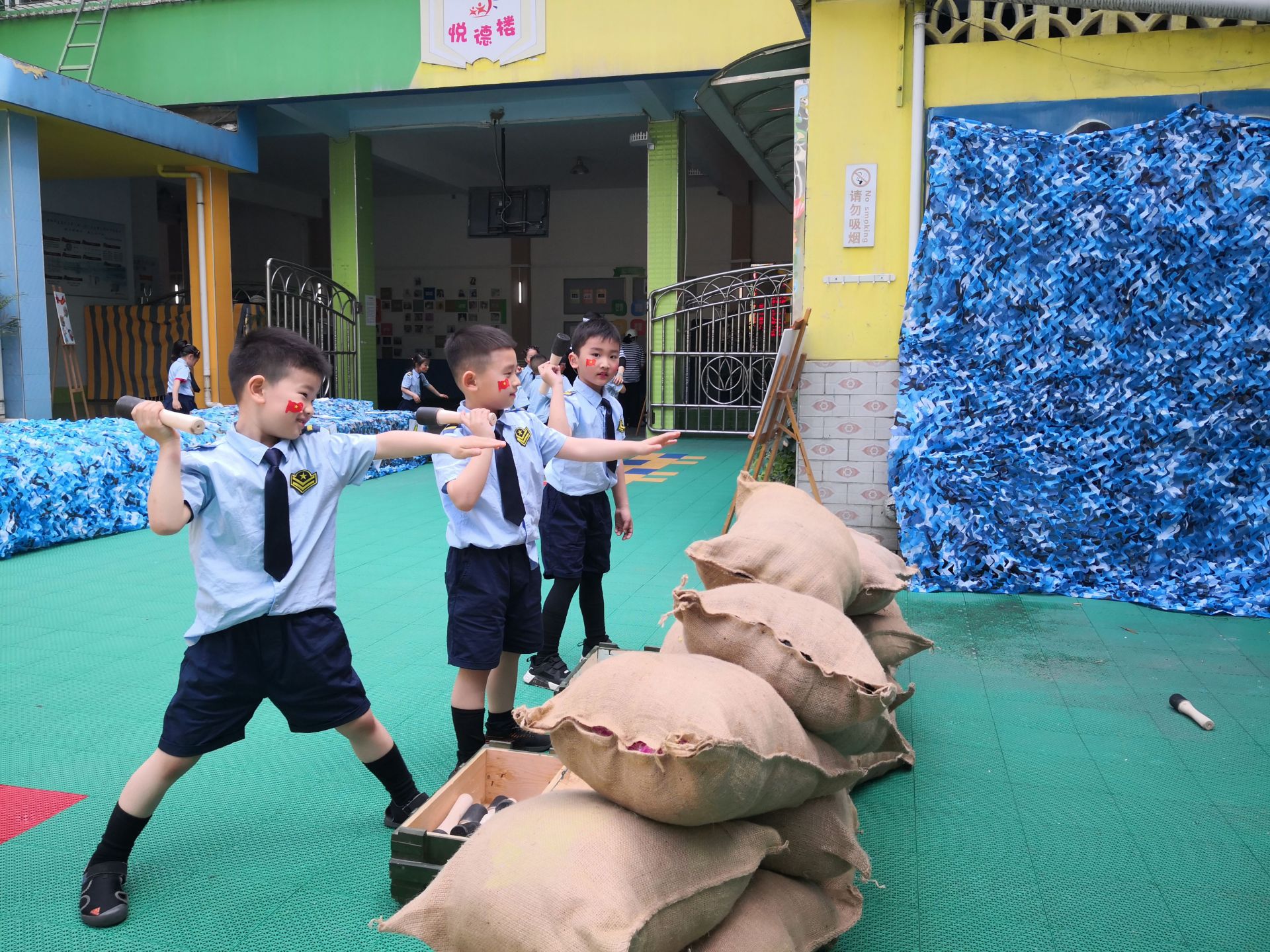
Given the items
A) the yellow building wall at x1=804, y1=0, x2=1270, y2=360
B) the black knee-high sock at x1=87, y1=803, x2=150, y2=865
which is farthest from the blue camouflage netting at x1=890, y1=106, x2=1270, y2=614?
the black knee-high sock at x1=87, y1=803, x2=150, y2=865

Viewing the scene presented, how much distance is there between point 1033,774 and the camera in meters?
3.03

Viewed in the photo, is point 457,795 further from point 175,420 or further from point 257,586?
point 175,420

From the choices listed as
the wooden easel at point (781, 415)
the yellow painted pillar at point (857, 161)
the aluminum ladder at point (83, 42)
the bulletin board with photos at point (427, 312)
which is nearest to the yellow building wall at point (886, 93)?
the yellow painted pillar at point (857, 161)

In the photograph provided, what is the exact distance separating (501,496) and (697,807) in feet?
4.49

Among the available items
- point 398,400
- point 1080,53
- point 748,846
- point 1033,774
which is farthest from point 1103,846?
point 398,400

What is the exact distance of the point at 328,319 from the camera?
13312 mm

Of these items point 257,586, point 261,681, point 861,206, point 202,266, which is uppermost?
point 202,266

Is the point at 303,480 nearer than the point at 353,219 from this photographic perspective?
Yes

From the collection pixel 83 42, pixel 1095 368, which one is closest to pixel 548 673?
pixel 1095 368

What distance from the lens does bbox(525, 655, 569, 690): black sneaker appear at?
3705 millimetres

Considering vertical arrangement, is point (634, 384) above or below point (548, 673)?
above

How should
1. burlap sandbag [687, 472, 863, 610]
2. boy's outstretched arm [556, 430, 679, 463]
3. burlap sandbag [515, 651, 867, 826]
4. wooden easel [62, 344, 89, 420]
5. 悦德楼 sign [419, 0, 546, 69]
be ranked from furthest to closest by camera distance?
wooden easel [62, 344, 89, 420] → 悦德楼 sign [419, 0, 546, 69] → boy's outstretched arm [556, 430, 679, 463] → burlap sandbag [687, 472, 863, 610] → burlap sandbag [515, 651, 867, 826]

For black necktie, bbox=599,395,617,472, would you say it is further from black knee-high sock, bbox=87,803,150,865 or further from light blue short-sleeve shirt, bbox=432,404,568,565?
black knee-high sock, bbox=87,803,150,865

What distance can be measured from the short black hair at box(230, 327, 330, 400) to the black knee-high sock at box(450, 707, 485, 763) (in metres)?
1.08
